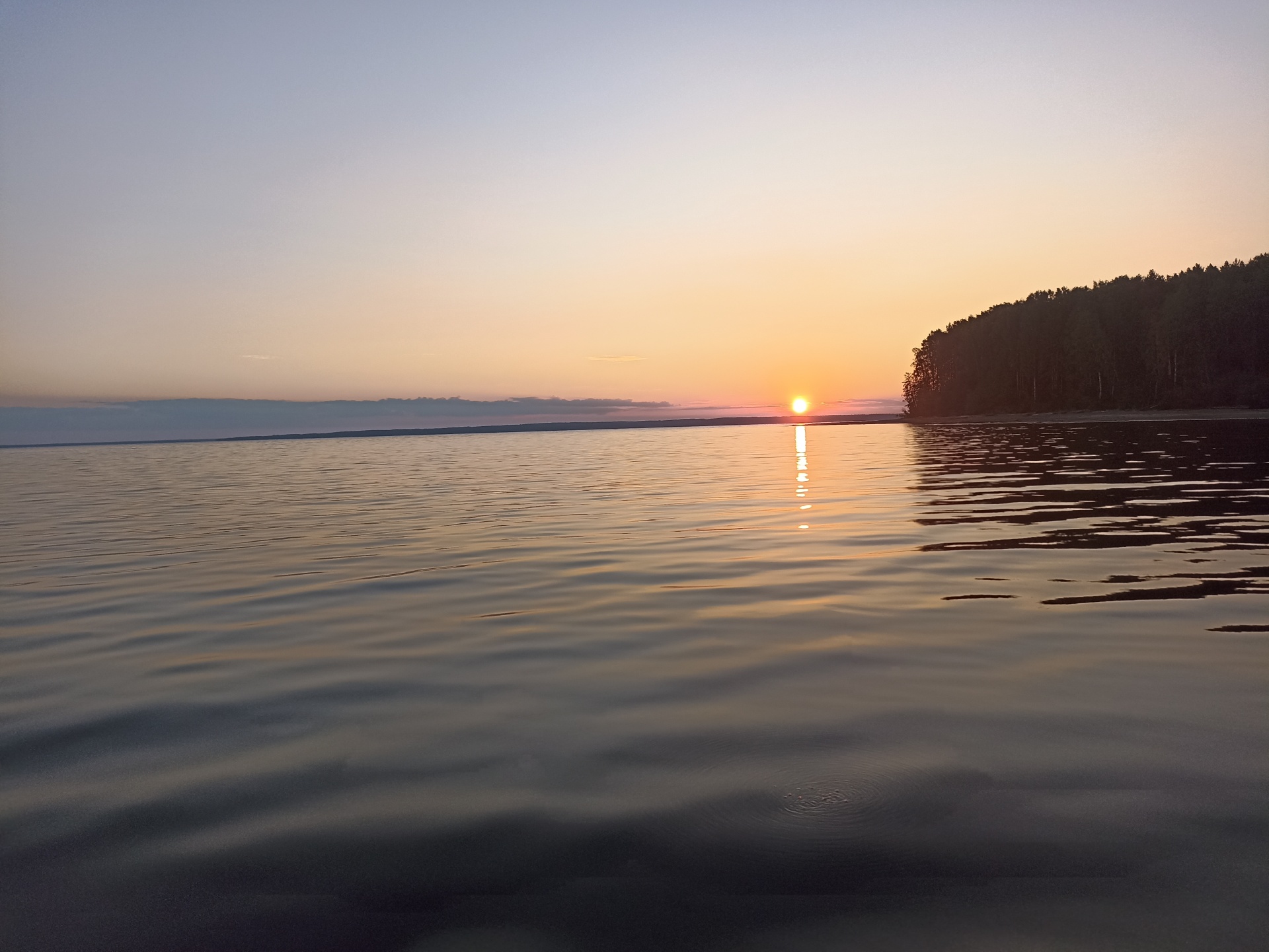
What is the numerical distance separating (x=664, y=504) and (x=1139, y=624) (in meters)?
14.6

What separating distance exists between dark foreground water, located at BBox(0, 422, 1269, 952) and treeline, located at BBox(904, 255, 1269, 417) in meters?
99.6

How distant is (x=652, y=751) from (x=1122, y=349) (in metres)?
125

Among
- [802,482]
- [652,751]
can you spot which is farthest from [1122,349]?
[652,751]

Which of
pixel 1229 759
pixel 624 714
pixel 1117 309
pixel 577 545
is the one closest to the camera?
pixel 1229 759

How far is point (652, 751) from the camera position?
493 centimetres

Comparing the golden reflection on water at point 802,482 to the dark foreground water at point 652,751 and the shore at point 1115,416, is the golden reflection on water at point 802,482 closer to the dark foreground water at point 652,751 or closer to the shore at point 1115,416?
the dark foreground water at point 652,751

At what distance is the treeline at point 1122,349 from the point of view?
306 ft

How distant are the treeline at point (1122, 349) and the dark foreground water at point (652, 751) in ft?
327

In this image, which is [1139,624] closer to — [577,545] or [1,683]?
[577,545]

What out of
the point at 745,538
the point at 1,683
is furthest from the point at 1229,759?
the point at 745,538

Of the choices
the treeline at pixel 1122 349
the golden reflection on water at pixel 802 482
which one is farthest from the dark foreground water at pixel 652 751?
the treeline at pixel 1122 349

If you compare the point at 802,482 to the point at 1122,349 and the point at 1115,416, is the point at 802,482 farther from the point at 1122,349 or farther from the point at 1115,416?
the point at 1122,349

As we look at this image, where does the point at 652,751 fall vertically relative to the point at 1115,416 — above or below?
below

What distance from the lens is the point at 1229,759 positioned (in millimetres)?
4496
